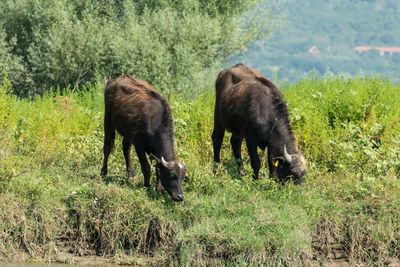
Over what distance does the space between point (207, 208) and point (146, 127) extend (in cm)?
183

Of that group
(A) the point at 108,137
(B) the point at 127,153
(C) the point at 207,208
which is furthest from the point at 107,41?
(C) the point at 207,208

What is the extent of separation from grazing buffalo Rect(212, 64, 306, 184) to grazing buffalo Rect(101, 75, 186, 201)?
4.77 feet

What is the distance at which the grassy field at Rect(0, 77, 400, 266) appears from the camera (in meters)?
8.71

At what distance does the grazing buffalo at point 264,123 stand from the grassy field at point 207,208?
0.43 meters

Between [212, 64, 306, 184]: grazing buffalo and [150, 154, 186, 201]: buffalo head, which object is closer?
[150, 154, 186, 201]: buffalo head

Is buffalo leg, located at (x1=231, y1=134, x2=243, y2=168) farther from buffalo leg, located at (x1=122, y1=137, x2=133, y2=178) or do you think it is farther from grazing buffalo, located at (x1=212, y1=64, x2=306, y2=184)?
buffalo leg, located at (x1=122, y1=137, x2=133, y2=178)

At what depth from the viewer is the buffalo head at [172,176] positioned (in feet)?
31.2

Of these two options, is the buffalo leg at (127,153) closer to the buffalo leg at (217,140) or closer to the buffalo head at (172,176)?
the buffalo head at (172,176)

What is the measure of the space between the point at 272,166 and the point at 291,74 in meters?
187

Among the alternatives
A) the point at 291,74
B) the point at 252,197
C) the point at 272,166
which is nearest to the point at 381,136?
the point at 272,166

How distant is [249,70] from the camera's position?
11914mm

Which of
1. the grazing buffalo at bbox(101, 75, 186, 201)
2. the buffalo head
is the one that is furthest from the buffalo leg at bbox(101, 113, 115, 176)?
the buffalo head

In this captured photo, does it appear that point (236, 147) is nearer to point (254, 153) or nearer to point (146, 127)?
point (254, 153)

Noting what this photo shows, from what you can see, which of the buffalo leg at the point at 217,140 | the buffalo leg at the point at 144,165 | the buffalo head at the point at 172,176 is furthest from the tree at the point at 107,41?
the buffalo head at the point at 172,176
